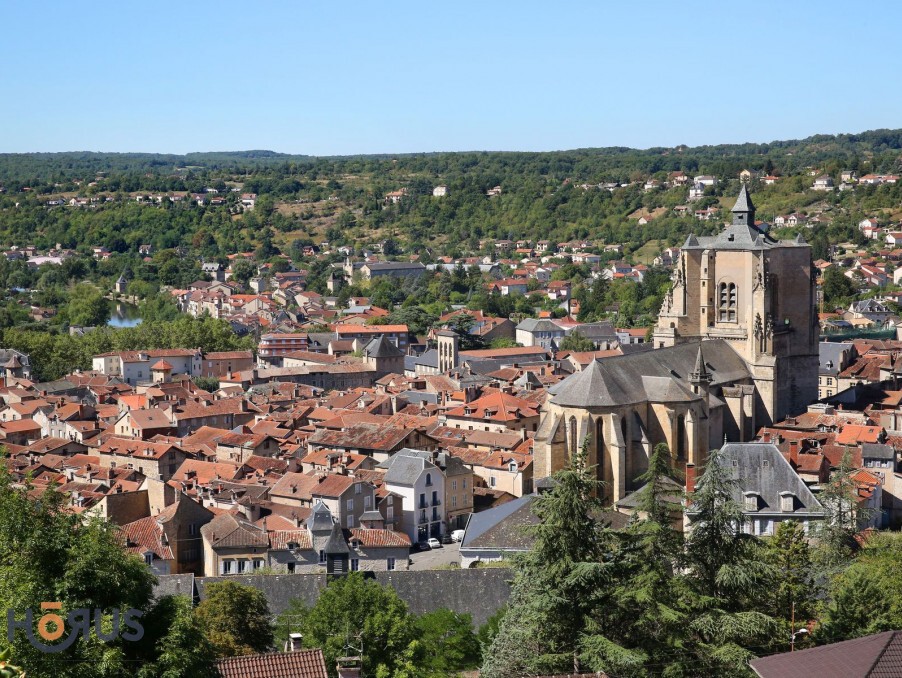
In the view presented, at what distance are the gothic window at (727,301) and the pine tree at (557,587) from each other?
3076 centimetres

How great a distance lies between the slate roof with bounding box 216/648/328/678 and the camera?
64.7 ft

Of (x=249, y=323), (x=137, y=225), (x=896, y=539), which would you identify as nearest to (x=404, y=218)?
(x=137, y=225)

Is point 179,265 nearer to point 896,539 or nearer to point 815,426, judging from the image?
point 815,426

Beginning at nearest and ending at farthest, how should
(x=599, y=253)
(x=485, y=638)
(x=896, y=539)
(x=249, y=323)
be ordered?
(x=485, y=638) → (x=896, y=539) → (x=249, y=323) → (x=599, y=253)

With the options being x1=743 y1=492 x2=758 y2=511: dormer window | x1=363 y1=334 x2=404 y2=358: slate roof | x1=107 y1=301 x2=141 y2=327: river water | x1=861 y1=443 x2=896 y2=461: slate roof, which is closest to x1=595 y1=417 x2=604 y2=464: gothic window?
x1=743 y1=492 x2=758 y2=511: dormer window

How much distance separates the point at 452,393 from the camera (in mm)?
67000

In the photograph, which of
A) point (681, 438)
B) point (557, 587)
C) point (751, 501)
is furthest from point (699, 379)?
point (557, 587)

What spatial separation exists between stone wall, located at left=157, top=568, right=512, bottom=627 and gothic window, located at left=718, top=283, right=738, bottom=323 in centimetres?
2328

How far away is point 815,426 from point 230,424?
27.4m

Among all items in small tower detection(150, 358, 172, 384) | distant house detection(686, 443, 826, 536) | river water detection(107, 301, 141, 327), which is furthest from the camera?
river water detection(107, 301, 141, 327)

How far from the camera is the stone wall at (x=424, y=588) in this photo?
32281 millimetres

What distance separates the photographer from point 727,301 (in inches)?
2111

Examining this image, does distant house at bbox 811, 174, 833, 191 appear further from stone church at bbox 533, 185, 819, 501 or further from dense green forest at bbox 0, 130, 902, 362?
stone church at bbox 533, 185, 819, 501

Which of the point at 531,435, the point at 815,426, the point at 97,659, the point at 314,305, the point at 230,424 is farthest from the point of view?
the point at 314,305
